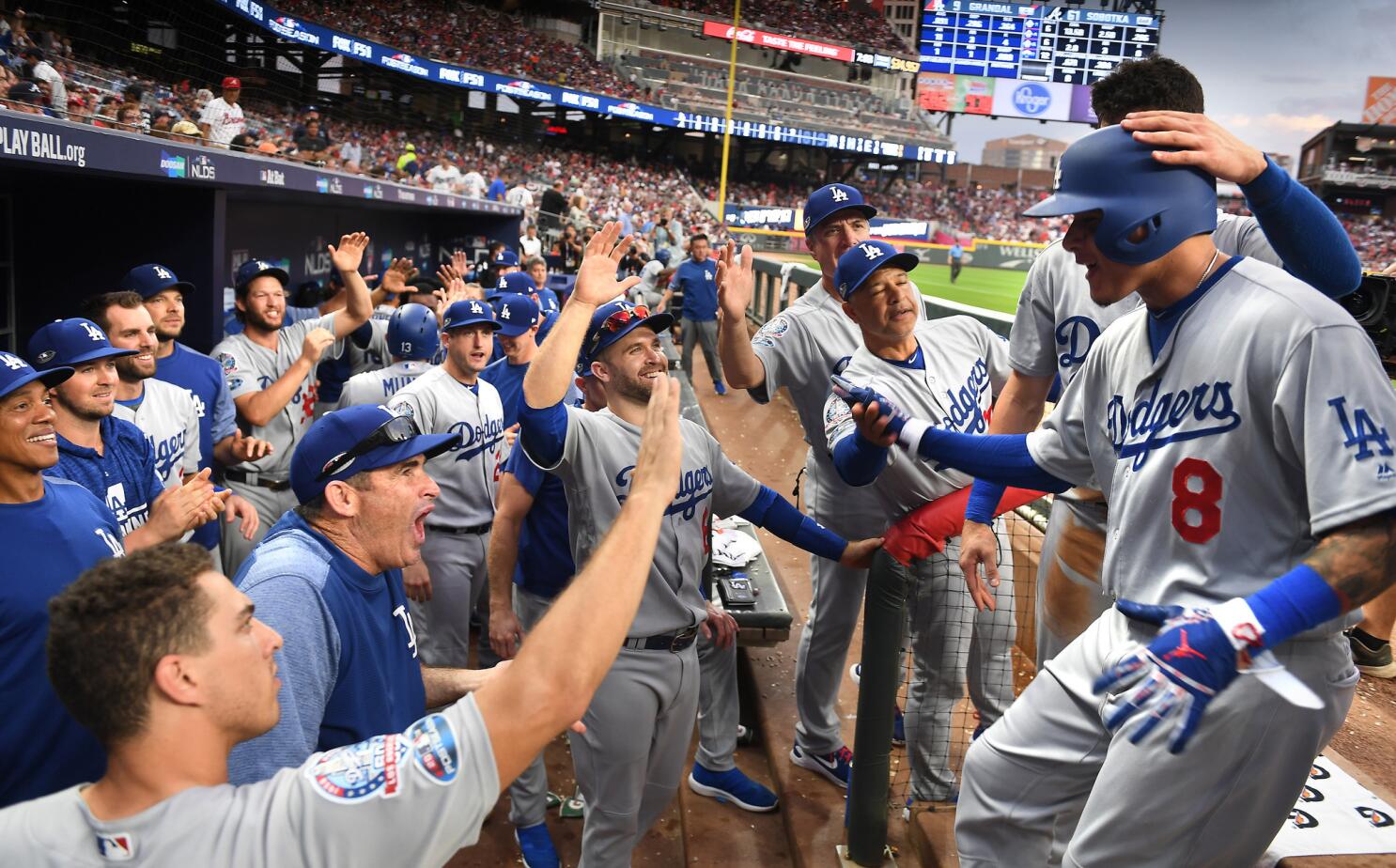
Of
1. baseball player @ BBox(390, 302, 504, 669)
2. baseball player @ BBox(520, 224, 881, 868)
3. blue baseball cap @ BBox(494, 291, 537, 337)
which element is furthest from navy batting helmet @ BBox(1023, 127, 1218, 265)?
blue baseball cap @ BBox(494, 291, 537, 337)

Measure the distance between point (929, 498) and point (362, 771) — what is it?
7.69ft

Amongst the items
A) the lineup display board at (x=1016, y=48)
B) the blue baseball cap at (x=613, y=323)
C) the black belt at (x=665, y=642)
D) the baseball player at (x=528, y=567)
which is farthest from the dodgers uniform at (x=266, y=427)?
the lineup display board at (x=1016, y=48)

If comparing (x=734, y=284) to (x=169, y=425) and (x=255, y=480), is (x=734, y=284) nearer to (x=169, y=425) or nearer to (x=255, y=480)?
(x=169, y=425)

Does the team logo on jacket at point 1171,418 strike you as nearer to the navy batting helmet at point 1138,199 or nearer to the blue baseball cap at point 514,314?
the navy batting helmet at point 1138,199

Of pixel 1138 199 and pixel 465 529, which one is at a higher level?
pixel 1138 199

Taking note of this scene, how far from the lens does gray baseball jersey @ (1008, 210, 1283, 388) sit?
8.93ft

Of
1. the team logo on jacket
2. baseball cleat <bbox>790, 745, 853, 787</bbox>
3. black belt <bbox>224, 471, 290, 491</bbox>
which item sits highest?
the team logo on jacket

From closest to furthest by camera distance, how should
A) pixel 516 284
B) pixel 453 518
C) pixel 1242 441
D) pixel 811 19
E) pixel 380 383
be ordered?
pixel 1242 441 < pixel 453 518 < pixel 380 383 < pixel 516 284 < pixel 811 19

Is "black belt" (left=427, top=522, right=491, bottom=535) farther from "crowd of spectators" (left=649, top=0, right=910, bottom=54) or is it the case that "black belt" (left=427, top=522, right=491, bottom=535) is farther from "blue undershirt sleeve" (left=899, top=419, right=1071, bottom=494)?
"crowd of spectators" (left=649, top=0, right=910, bottom=54)

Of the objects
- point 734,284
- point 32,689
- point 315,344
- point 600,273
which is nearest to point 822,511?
point 734,284

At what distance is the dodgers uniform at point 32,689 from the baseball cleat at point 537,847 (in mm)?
1585

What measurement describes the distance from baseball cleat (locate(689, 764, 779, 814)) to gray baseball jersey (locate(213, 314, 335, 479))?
2534 mm

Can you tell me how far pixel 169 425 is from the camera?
3930mm

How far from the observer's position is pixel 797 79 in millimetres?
47969
